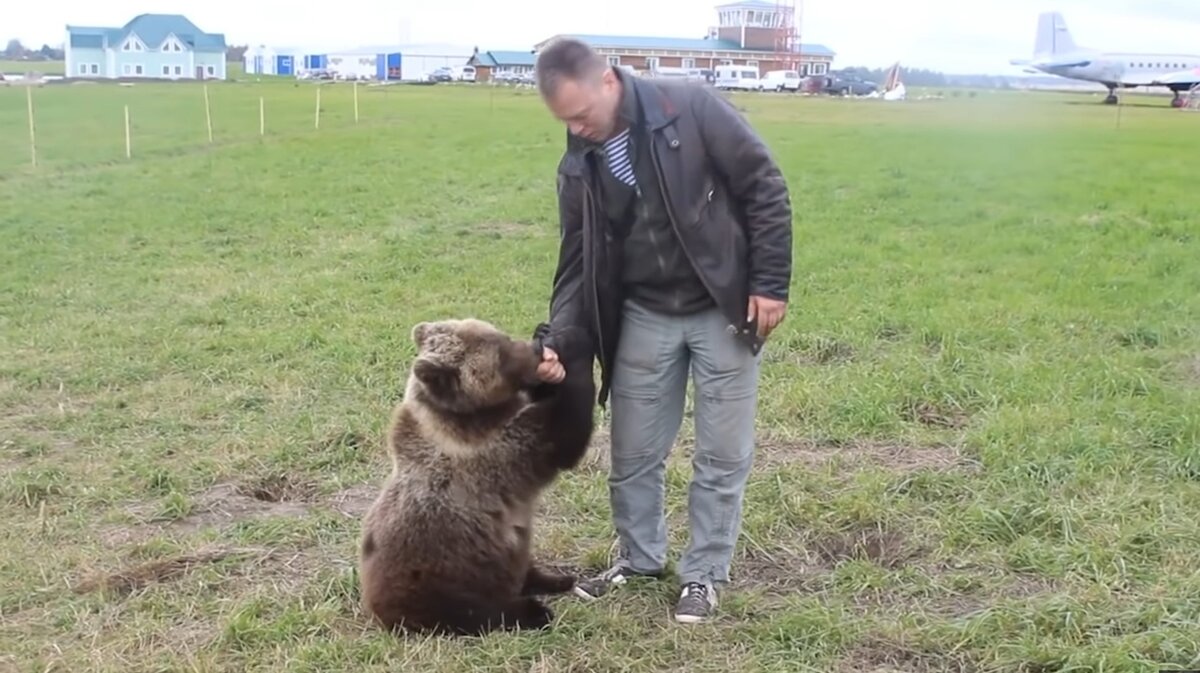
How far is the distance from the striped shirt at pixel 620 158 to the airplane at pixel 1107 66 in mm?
13202

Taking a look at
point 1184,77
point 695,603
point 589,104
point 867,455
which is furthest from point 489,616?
point 1184,77

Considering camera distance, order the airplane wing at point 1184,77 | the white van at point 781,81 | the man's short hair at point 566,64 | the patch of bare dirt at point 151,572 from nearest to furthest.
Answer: the man's short hair at point 566,64 < the patch of bare dirt at point 151,572 < the airplane wing at point 1184,77 < the white van at point 781,81

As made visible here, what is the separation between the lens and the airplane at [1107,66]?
22223 mm

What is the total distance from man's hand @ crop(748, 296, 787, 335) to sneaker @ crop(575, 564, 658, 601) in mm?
1345

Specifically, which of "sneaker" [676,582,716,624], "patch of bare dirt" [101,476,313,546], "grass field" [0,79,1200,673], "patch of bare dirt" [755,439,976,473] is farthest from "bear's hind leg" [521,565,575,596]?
"patch of bare dirt" [755,439,976,473]

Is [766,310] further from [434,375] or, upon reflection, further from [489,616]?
[489,616]

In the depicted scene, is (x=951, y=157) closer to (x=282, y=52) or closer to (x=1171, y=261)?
(x=1171, y=261)

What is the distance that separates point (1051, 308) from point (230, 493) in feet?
22.2

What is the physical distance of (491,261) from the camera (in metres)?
13.1

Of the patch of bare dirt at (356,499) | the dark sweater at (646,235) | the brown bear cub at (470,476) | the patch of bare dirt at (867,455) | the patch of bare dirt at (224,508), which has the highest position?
the dark sweater at (646,235)

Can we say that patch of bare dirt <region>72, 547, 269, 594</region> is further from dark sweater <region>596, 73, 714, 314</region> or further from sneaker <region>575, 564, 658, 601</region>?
dark sweater <region>596, 73, 714, 314</region>

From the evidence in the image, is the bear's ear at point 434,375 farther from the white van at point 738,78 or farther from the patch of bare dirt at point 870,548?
the white van at point 738,78

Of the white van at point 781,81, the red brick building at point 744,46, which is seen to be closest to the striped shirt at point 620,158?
the red brick building at point 744,46

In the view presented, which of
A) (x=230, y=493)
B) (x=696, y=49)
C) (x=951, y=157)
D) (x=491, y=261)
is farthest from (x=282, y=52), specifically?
(x=230, y=493)
